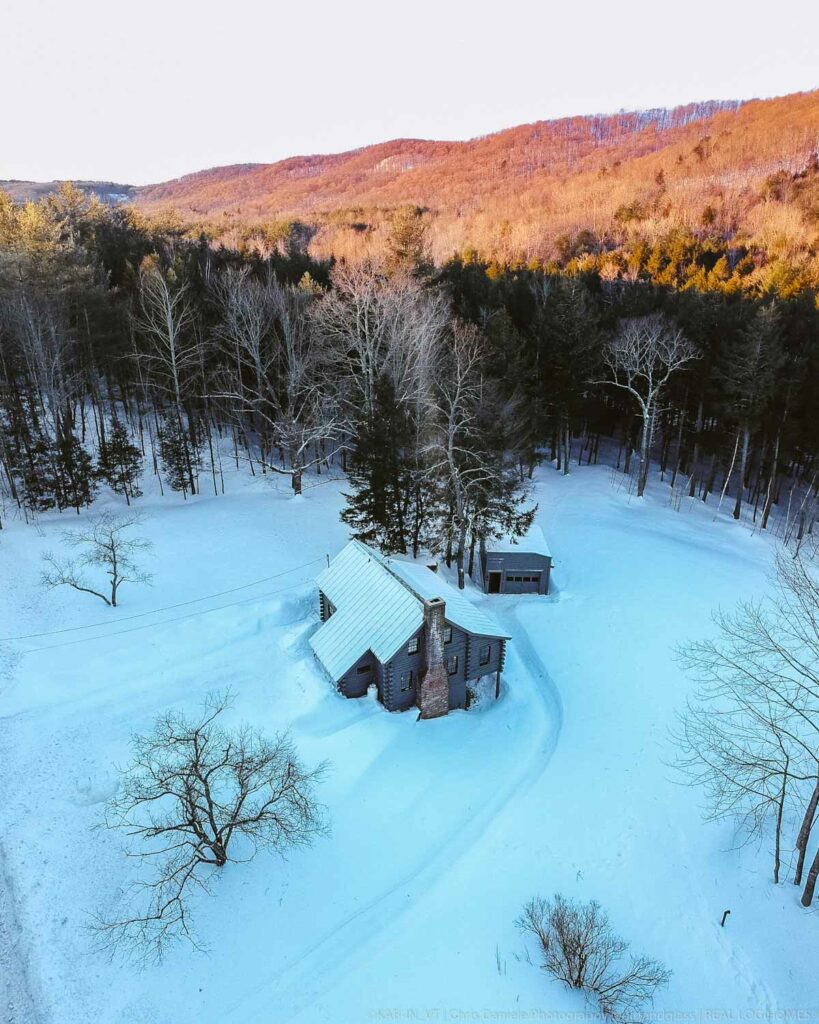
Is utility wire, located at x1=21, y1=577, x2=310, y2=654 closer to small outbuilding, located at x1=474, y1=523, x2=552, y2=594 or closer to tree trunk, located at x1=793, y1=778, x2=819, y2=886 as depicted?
small outbuilding, located at x1=474, y1=523, x2=552, y2=594

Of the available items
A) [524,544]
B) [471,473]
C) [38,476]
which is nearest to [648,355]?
[471,473]

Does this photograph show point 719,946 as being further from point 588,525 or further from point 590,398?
point 590,398

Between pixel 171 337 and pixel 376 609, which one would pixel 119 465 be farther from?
pixel 376 609

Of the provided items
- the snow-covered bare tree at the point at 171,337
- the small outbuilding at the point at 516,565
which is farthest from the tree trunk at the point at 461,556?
the snow-covered bare tree at the point at 171,337

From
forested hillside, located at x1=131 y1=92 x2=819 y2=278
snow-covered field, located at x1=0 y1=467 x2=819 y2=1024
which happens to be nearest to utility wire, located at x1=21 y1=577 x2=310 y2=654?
snow-covered field, located at x1=0 y1=467 x2=819 y2=1024

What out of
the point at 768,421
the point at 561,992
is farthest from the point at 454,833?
the point at 768,421

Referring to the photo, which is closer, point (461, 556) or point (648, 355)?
point (461, 556)

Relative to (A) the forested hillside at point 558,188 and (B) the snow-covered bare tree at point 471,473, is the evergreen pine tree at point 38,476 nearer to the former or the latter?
(B) the snow-covered bare tree at point 471,473
